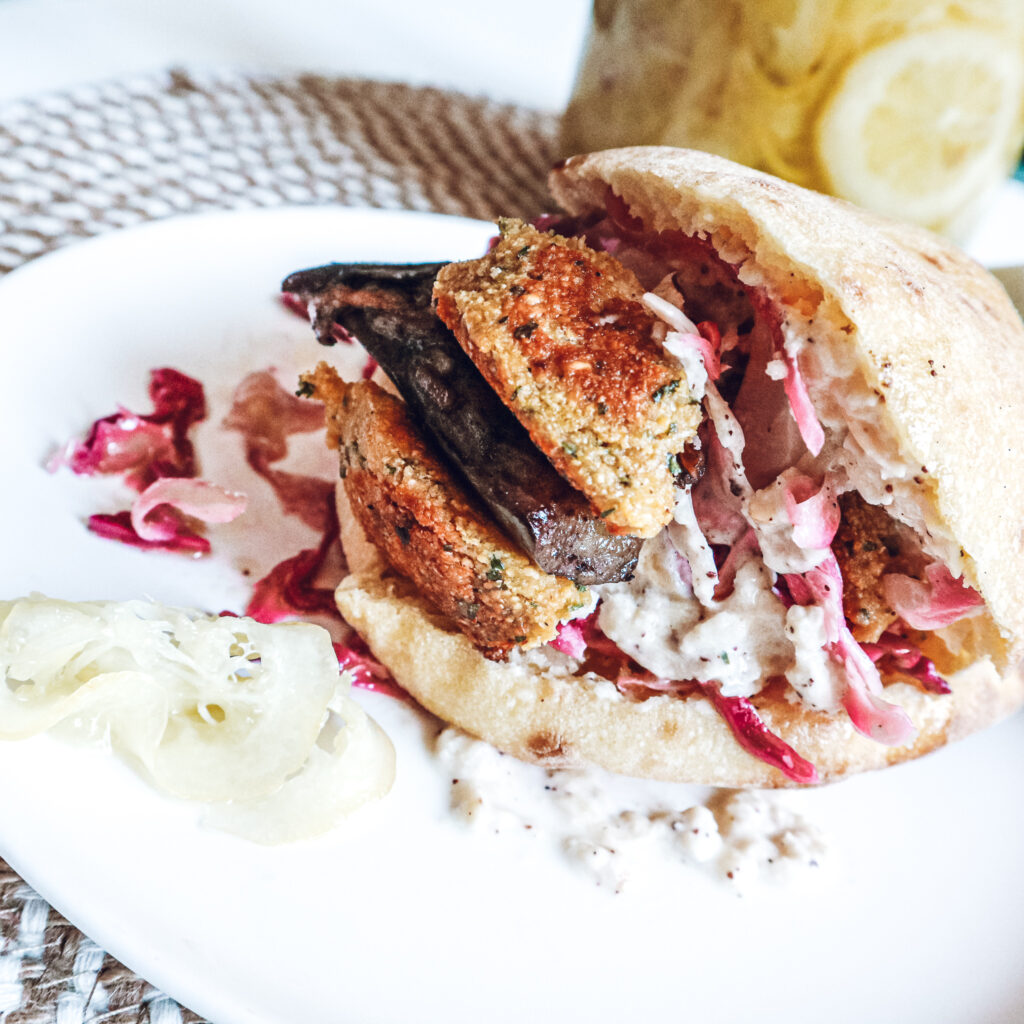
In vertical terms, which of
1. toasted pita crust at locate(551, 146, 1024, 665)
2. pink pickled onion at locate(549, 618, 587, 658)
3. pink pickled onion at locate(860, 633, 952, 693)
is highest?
toasted pita crust at locate(551, 146, 1024, 665)

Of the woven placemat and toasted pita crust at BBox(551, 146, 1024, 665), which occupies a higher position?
toasted pita crust at BBox(551, 146, 1024, 665)

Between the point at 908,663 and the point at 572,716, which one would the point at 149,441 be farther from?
the point at 908,663

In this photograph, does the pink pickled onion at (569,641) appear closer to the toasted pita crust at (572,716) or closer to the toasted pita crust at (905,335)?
the toasted pita crust at (572,716)

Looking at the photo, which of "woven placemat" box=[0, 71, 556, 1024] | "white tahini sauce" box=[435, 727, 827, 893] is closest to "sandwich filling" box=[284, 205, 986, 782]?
"white tahini sauce" box=[435, 727, 827, 893]

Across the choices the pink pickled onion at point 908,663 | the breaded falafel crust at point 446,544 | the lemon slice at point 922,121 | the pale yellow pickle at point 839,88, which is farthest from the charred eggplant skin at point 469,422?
the lemon slice at point 922,121

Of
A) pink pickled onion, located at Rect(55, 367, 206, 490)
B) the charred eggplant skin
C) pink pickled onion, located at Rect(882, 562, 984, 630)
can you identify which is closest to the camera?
the charred eggplant skin

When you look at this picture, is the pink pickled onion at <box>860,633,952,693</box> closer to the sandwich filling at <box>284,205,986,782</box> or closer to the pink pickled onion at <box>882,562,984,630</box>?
the sandwich filling at <box>284,205,986,782</box>

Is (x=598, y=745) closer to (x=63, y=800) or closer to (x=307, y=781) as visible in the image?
(x=307, y=781)
